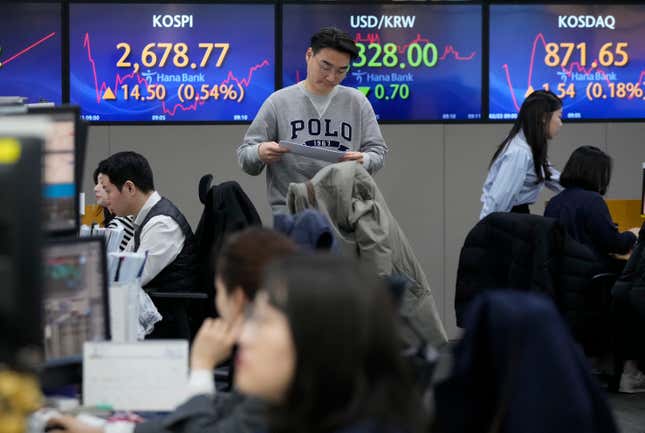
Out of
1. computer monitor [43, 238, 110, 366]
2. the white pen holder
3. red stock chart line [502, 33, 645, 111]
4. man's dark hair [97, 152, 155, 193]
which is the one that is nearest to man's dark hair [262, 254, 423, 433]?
computer monitor [43, 238, 110, 366]

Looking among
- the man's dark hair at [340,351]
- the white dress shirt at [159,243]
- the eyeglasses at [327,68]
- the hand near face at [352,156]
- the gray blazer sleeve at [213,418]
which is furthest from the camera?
the white dress shirt at [159,243]

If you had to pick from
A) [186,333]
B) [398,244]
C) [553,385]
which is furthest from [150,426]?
[186,333]

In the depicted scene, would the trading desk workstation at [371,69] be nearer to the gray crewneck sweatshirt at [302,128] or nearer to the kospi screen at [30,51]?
the kospi screen at [30,51]

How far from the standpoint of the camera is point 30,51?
5688 mm

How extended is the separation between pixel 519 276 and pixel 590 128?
6.49ft

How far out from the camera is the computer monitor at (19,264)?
1133 mm

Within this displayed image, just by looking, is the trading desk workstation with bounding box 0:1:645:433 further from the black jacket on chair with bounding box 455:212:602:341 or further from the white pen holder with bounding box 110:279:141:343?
the white pen holder with bounding box 110:279:141:343

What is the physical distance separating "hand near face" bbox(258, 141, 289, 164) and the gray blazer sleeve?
176 centimetres

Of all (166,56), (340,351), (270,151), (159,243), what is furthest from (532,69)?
(340,351)

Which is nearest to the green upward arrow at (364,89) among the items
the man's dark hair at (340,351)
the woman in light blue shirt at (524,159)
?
the woman in light blue shirt at (524,159)

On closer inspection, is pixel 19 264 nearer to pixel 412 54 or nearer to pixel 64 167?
pixel 64 167

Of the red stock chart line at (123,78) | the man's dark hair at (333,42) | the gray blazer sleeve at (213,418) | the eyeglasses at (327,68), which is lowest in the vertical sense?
the gray blazer sleeve at (213,418)

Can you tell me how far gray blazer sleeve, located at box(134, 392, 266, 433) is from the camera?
195 centimetres

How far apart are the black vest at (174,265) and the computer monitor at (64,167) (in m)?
1.82
